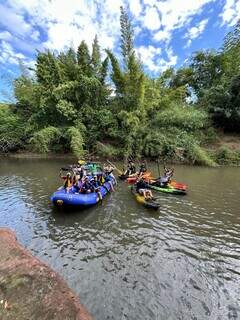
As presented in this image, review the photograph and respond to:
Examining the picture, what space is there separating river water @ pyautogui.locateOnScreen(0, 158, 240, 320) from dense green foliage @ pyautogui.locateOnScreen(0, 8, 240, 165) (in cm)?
978

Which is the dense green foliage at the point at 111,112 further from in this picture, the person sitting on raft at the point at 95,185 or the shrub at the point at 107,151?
the person sitting on raft at the point at 95,185

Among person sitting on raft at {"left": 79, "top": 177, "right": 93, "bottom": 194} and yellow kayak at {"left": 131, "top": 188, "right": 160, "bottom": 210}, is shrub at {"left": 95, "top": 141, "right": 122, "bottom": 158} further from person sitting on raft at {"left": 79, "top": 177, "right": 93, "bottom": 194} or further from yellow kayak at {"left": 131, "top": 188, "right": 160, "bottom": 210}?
person sitting on raft at {"left": 79, "top": 177, "right": 93, "bottom": 194}

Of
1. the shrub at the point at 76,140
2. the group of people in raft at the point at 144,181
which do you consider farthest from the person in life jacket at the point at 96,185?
the shrub at the point at 76,140

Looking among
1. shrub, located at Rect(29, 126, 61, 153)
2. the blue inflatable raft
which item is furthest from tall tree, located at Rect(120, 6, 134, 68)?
the blue inflatable raft

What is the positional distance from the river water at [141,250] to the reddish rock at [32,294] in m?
0.91

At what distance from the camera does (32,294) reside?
12.3 ft

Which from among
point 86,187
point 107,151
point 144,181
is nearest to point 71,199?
point 86,187

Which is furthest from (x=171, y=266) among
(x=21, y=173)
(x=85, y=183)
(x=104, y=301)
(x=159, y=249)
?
(x=21, y=173)

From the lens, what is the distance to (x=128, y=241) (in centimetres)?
696

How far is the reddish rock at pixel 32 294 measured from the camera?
339 cm

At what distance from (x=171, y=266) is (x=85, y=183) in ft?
16.4

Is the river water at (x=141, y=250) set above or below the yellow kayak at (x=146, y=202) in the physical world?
below

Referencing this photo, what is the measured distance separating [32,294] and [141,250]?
10.9 feet

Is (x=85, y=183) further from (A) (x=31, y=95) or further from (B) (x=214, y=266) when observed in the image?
(A) (x=31, y=95)
